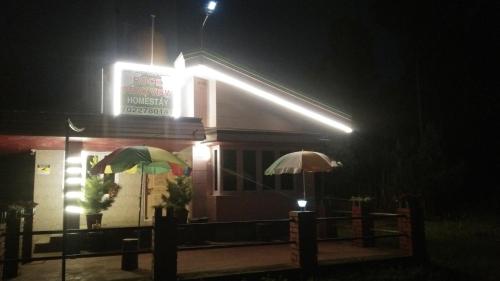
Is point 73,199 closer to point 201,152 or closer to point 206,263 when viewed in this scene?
point 201,152

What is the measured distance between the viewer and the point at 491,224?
17.5 metres

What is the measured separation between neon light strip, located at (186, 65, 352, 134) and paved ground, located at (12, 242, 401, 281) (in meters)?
5.02

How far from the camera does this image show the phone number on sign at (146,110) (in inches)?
511

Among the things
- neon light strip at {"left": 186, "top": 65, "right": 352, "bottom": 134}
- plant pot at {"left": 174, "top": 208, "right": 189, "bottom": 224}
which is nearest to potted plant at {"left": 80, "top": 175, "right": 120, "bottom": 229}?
plant pot at {"left": 174, "top": 208, "right": 189, "bottom": 224}

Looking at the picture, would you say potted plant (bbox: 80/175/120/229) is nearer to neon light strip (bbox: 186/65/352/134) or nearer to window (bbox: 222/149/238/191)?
window (bbox: 222/149/238/191)

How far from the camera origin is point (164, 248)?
306 inches

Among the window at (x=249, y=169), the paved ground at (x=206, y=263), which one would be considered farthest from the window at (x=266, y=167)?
the paved ground at (x=206, y=263)

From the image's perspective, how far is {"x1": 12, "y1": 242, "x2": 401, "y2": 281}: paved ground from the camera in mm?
8438

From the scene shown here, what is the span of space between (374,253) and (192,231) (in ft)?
16.5

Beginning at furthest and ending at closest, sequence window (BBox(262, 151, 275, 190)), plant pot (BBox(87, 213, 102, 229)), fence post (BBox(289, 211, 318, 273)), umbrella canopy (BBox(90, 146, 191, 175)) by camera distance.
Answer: window (BBox(262, 151, 275, 190)), plant pot (BBox(87, 213, 102, 229)), umbrella canopy (BBox(90, 146, 191, 175)), fence post (BBox(289, 211, 318, 273))

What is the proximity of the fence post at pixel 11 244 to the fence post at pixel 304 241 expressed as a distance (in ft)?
18.7

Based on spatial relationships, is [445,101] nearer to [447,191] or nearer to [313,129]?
[447,191]

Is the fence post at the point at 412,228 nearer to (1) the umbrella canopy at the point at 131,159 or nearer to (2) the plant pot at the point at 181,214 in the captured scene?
(1) the umbrella canopy at the point at 131,159

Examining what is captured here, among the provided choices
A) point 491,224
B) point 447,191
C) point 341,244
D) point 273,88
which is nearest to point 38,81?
point 273,88
